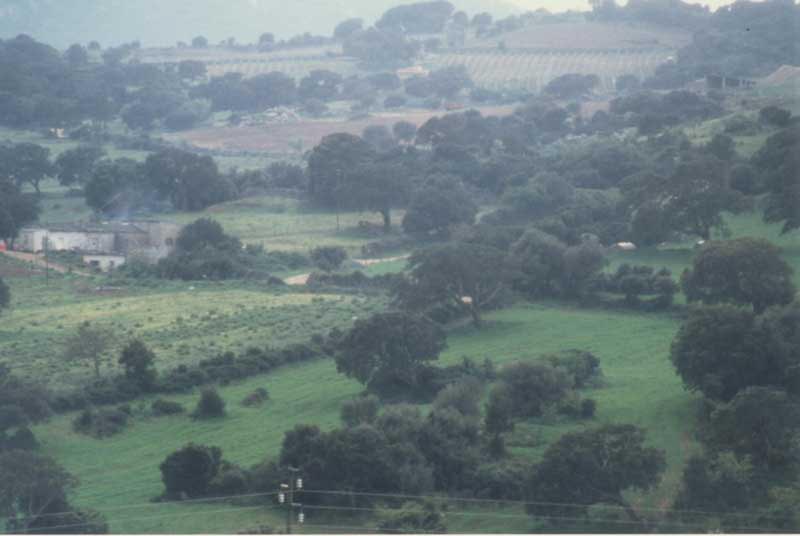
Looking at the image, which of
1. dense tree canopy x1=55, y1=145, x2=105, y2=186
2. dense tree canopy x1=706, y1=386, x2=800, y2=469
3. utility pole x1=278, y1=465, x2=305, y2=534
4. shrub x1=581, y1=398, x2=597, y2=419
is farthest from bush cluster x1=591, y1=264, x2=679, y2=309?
dense tree canopy x1=55, y1=145, x2=105, y2=186

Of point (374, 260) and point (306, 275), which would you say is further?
point (374, 260)

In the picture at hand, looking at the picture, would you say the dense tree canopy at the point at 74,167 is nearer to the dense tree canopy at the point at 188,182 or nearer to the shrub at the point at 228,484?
the dense tree canopy at the point at 188,182

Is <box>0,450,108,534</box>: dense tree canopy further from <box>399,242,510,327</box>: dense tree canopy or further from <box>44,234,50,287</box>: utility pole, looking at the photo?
<box>44,234,50,287</box>: utility pole

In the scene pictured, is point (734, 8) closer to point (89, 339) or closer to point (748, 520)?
point (89, 339)

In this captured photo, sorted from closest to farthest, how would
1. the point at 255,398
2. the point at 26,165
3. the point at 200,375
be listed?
the point at 255,398
the point at 200,375
the point at 26,165

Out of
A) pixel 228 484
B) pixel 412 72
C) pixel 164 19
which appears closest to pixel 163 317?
pixel 228 484

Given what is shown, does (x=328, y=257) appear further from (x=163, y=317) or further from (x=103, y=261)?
(x=163, y=317)
